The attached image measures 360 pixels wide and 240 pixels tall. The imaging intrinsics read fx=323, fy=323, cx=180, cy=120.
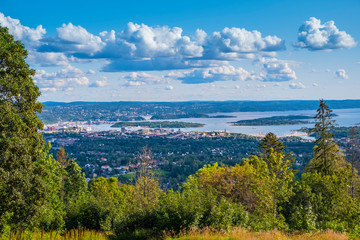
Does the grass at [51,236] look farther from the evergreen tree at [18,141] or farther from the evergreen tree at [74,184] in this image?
the evergreen tree at [74,184]

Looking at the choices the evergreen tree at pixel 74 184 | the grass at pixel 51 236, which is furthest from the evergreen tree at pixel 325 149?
the evergreen tree at pixel 74 184

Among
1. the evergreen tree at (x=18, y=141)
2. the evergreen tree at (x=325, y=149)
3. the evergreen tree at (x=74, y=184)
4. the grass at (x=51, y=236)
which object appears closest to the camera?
the grass at (x=51, y=236)

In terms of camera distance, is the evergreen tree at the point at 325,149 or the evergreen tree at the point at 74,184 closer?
the evergreen tree at the point at 325,149

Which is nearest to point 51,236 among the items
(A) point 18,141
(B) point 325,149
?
(A) point 18,141

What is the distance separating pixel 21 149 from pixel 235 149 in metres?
123

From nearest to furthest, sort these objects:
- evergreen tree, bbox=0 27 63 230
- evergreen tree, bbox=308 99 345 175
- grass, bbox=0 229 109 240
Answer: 1. grass, bbox=0 229 109 240
2. evergreen tree, bbox=0 27 63 230
3. evergreen tree, bbox=308 99 345 175

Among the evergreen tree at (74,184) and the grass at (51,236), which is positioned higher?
the grass at (51,236)

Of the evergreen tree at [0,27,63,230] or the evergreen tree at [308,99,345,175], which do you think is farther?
the evergreen tree at [308,99,345,175]

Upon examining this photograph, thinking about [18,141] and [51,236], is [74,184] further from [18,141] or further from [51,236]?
[51,236]

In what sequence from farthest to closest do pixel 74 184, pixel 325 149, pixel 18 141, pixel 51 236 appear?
pixel 74 184, pixel 325 149, pixel 18 141, pixel 51 236

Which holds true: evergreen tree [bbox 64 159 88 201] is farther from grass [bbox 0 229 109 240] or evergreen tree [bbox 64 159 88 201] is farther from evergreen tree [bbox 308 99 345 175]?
grass [bbox 0 229 109 240]

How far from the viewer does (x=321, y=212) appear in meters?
20.5

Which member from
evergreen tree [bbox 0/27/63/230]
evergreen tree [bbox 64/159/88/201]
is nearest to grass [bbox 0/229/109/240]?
evergreen tree [bbox 0/27/63/230]

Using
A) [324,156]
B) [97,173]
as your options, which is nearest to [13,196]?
[324,156]
